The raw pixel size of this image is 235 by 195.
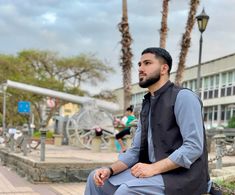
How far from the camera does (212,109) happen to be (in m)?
48.2

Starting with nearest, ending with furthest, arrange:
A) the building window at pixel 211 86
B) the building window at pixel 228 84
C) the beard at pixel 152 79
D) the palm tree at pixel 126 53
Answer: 1. the beard at pixel 152 79
2. the palm tree at pixel 126 53
3. the building window at pixel 228 84
4. the building window at pixel 211 86

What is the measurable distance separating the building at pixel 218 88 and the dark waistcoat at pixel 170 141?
39.6 metres

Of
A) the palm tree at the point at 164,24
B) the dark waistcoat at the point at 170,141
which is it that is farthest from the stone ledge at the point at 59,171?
the palm tree at the point at 164,24

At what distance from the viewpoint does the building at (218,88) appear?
4347cm

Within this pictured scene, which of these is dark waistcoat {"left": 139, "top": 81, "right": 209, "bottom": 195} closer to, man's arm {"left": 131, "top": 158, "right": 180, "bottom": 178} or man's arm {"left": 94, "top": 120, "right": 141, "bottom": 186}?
man's arm {"left": 131, "top": 158, "right": 180, "bottom": 178}

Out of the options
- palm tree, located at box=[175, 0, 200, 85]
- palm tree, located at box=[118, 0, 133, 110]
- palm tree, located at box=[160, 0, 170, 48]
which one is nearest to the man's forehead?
palm tree, located at box=[160, 0, 170, 48]

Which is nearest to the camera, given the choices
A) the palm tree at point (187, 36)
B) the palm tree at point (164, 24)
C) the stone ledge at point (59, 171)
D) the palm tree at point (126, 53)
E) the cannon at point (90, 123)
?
the stone ledge at point (59, 171)

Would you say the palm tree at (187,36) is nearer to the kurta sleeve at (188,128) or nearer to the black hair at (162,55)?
the black hair at (162,55)

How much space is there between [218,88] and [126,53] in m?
25.8

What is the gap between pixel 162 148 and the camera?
131 inches

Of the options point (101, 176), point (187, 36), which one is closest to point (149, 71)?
point (101, 176)

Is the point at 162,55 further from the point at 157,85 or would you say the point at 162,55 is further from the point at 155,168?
the point at 155,168

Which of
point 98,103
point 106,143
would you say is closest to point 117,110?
point 98,103

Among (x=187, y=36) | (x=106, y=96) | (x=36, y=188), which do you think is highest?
(x=187, y=36)
